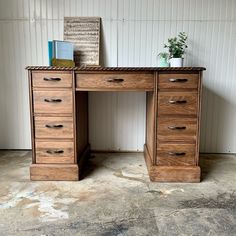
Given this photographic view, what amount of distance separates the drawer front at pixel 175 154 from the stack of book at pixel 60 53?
1118 millimetres

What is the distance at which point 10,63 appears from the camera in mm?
2674

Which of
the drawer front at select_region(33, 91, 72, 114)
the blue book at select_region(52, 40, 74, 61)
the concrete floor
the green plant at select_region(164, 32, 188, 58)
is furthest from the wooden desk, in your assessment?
the green plant at select_region(164, 32, 188, 58)

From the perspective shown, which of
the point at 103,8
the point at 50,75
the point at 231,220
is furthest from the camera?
the point at 103,8

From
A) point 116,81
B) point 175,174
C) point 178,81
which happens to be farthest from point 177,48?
point 175,174

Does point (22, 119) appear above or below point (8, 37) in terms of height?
below

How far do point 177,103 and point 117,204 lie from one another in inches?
35.8

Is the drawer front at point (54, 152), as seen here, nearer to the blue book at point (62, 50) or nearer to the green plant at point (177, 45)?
the blue book at point (62, 50)

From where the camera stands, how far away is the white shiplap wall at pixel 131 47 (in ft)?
8.36

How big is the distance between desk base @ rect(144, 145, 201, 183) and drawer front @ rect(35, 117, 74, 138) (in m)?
0.77

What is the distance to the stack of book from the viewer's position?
2.09 m

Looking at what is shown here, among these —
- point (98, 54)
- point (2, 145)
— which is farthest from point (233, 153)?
point (2, 145)

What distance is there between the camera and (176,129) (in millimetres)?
2021

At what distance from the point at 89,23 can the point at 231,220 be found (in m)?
2.16

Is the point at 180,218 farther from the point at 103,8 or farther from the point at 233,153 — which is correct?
the point at 103,8
